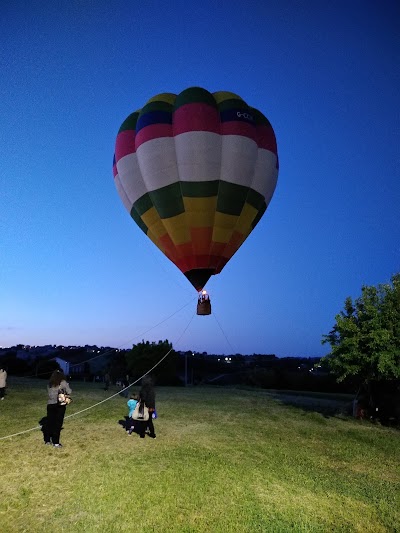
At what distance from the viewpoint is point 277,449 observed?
36.5 feet

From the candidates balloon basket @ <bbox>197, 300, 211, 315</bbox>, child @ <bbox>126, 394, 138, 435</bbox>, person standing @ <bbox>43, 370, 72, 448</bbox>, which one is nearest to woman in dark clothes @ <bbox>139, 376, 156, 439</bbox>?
child @ <bbox>126, 394, 138, 435</bbox>

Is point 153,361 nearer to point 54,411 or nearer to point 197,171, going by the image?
point 197,171

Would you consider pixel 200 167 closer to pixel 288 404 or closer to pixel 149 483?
pixel 149 483

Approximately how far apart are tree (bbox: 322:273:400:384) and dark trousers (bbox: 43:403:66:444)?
11546 millimetres

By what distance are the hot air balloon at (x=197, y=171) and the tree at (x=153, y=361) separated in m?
36.3

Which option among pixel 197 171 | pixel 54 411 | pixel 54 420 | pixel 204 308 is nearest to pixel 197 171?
pixel 197 171

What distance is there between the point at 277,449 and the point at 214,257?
9.78 m

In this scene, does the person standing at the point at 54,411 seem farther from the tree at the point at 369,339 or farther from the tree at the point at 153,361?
the tree at the point at 153,361

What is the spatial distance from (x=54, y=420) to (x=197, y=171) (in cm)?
1210

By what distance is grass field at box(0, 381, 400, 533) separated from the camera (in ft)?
22.0

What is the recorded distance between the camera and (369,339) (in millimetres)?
15461

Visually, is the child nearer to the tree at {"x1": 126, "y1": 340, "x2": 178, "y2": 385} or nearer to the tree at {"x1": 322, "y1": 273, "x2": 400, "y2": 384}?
the tree at {"x1": 322, "y1": 273, "x2": 400, "y2": 384}

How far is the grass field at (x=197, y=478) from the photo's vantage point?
670 cm

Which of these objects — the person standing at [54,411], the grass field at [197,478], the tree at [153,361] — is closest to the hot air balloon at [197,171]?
the grass field at [197,478]
